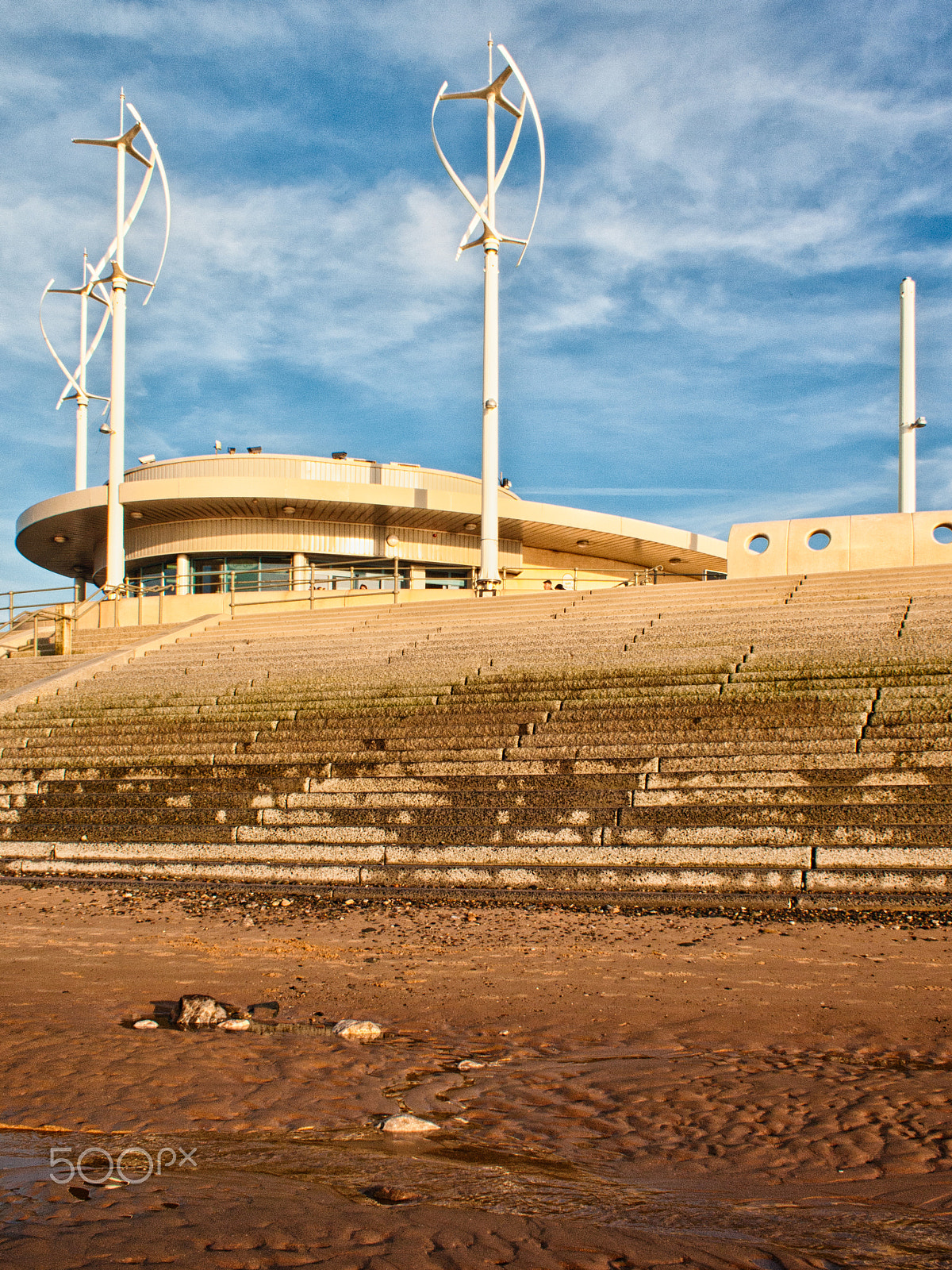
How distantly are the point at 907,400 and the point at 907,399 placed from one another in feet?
0.07

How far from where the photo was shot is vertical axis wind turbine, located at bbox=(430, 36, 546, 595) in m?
26.3

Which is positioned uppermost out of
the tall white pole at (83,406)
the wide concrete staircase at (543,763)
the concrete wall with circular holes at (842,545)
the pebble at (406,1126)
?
the tall white pole at (83,406)

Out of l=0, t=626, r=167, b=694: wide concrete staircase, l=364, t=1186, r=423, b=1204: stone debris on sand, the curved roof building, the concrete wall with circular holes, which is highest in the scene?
the curved roof building

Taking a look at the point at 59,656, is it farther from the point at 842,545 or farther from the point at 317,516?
the point at 842,545

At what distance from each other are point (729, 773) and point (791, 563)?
1215cm

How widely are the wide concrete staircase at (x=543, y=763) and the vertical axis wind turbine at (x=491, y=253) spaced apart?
10.0 meters

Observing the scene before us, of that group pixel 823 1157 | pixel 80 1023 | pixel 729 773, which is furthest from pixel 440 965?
pixel 729 773

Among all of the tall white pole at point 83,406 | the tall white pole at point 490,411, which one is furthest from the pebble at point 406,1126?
the tall white pole at point 83,406

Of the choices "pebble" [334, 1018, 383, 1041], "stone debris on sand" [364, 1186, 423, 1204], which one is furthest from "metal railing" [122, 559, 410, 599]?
"stone debris on sand" [364, 1186, 423, 1204]

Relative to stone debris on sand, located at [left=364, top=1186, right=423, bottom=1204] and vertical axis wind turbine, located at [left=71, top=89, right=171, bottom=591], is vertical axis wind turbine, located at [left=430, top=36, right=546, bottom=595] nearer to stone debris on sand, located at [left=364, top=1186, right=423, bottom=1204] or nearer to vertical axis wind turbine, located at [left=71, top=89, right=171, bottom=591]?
vertical axis wind turbine, located at [left=71, top=89, right=171, bottom=591]

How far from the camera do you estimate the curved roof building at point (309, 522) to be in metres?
29.4

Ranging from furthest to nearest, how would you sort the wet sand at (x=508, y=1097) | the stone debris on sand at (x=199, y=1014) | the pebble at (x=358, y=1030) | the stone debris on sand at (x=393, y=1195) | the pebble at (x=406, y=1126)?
the stone debris on sand at (x=199, y=1014) → the pebble at (x=358, y=1030) → the pebble at (x=406, y=1126) → the stone debris on sand at (x=393, y=1195) → the wet sand at (x=508, y=1097)

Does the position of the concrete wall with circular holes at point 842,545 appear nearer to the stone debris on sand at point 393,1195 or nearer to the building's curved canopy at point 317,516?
the building's curved canopy at point 317,516

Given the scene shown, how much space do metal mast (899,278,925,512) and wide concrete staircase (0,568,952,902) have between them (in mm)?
11061
